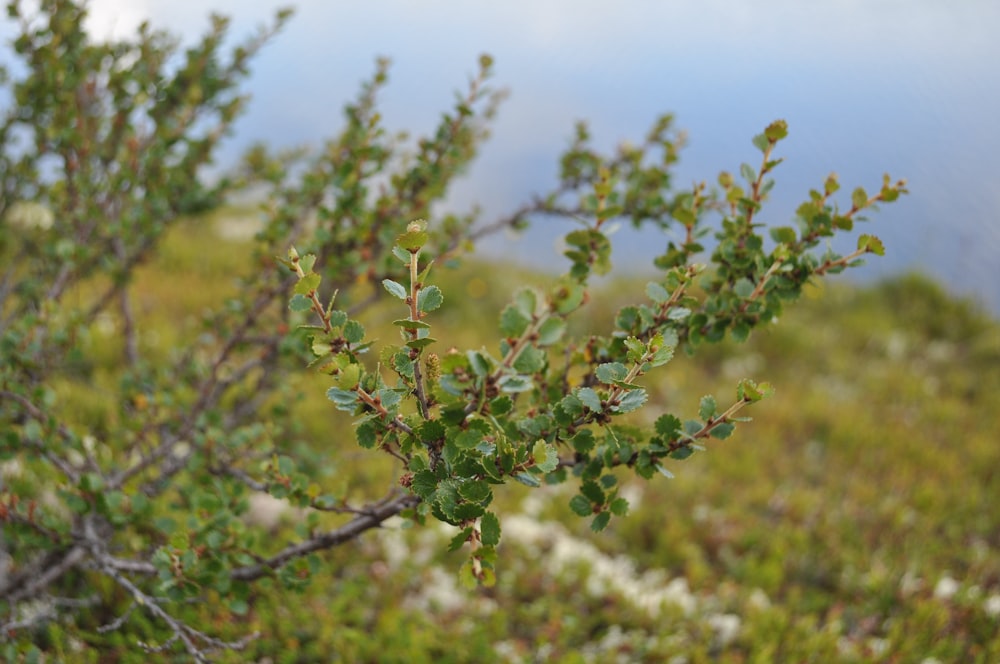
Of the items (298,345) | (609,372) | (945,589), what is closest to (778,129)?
(609,372)

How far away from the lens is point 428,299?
1.17 m

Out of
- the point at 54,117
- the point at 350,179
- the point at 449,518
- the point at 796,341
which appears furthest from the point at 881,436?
the point at 54,117

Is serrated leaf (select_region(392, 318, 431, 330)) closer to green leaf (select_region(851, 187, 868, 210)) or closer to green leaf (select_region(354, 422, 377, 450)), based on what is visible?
green leaf (select_region(354, 422, 377, 450))

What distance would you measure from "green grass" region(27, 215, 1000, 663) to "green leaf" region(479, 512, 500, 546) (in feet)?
2.11

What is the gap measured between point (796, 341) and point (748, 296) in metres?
6.08

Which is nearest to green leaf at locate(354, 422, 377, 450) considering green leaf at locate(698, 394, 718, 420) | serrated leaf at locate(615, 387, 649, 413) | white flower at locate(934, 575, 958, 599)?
serrated leaf at locate(615, 387, 649, 413)

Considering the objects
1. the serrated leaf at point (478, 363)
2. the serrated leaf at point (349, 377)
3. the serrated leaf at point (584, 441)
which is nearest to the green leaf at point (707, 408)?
the serrated leaf at point (584, 441)

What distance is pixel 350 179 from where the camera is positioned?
92.4 inches

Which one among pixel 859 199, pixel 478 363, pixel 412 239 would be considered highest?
pixel 859 199

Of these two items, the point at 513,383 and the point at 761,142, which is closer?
the point at 513,383

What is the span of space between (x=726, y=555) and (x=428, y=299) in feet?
11.0

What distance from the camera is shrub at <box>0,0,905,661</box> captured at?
125 cm

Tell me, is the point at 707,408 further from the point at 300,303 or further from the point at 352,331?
the point at 300,303

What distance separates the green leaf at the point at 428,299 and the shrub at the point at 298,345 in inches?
0.4
